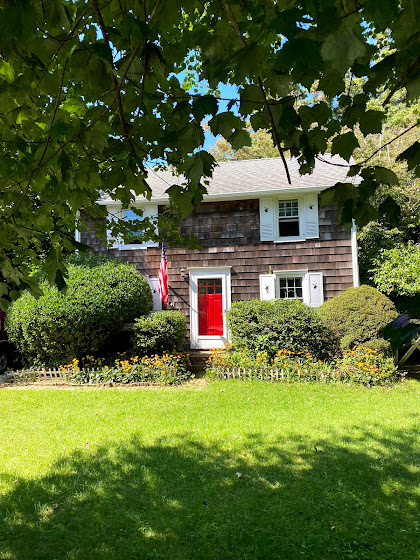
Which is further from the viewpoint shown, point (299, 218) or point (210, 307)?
point (210, 307)

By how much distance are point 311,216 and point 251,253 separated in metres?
2.07

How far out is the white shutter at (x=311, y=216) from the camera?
1102 centimetres

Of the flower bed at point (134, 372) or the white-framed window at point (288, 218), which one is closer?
the flower bed at point (134, 372)

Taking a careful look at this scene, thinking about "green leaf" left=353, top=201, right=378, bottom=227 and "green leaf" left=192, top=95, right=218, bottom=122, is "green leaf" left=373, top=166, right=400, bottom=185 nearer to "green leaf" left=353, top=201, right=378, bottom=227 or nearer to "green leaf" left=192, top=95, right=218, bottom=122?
"green leaf" left=353, top=201, right=378, bottom=227

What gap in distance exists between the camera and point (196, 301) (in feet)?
37.8

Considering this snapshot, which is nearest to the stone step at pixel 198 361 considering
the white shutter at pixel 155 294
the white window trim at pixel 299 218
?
the white shutter at pixel 155 294

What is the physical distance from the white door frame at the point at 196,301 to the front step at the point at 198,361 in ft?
1.10

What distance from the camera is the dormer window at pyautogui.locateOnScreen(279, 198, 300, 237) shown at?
11.4 metres

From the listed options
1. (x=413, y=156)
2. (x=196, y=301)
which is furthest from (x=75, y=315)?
(x=413, y=156)

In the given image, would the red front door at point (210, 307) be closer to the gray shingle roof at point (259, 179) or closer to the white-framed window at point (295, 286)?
the white-framed window at point (295, 286)

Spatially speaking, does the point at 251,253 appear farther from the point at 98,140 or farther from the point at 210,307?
the point at 98,140

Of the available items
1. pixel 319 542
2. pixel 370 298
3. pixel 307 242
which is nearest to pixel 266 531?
pixel 319 542

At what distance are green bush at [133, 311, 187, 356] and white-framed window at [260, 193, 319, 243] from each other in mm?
3841

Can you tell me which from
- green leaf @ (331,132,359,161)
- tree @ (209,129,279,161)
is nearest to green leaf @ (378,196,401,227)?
green leaf @ (331,132,359,161)
